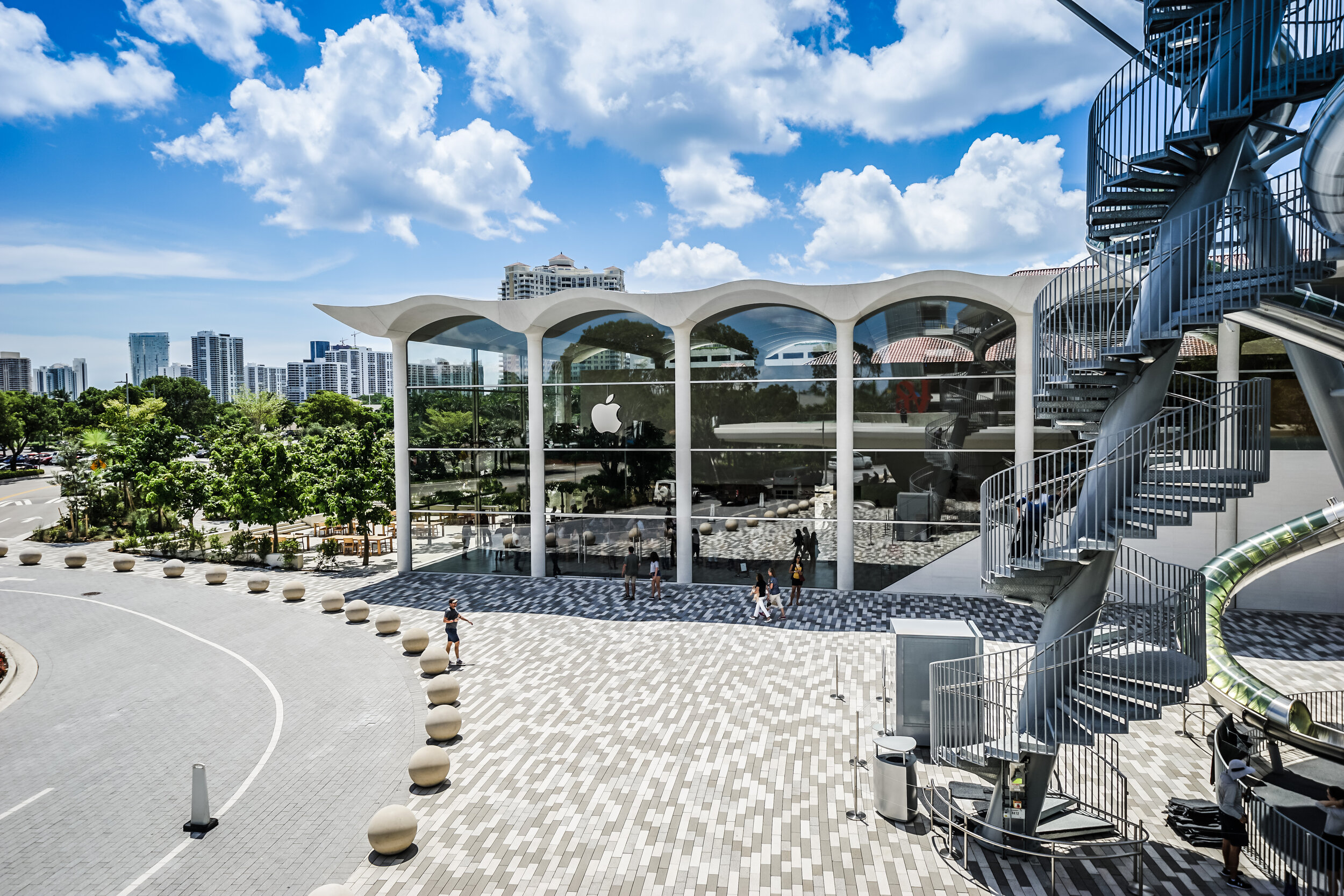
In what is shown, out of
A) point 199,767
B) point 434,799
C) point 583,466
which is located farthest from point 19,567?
point 434,799

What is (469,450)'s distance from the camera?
24.3 m

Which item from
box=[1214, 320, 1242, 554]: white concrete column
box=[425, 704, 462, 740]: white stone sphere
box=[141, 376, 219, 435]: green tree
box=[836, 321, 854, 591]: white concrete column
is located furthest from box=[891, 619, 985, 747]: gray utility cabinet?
box=[141, 376, 219, 435]: green tree

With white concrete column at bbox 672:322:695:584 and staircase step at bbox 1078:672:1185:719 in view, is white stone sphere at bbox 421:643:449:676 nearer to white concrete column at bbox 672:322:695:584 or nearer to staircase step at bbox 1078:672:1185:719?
white concrete column at bbox 672:322:695:584

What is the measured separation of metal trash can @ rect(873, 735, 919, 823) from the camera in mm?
9141

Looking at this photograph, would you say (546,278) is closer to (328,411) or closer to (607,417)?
(328,411)

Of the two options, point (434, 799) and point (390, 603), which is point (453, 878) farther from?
point (390, 603)

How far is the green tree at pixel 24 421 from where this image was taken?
229ft

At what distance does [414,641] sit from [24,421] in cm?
8387

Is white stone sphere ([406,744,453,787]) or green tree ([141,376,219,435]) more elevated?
green tree ([141,376,219,435])

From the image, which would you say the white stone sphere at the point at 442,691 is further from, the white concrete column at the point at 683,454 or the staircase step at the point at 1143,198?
the staircase step at the point at 1143,198

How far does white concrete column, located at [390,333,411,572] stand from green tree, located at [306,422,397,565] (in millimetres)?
1047

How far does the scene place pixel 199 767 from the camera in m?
9.23

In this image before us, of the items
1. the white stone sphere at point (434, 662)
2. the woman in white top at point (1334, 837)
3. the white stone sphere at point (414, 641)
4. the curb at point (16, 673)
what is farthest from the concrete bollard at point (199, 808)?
the woman in white top at point (1334, 837)

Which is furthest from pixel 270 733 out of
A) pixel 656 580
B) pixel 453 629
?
pixel 656 580
